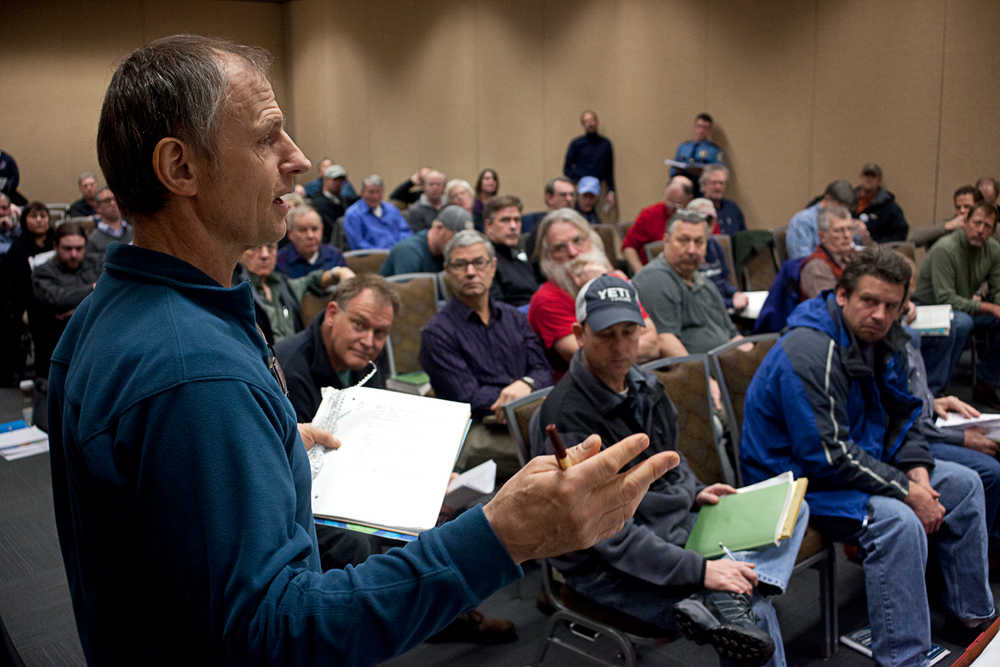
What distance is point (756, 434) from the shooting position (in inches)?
104

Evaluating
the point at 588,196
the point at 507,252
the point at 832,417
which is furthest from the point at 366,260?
the point at 832,417

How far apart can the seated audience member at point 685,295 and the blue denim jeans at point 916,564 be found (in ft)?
4.61

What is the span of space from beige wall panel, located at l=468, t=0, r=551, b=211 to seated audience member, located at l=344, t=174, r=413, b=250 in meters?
3.37

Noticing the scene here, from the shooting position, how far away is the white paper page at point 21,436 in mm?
4252

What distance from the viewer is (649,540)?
2.03m

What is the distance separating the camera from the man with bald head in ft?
2.12

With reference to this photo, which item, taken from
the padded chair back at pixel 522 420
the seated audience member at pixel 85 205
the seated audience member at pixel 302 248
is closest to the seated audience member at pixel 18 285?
the seated audience member at pixel 302 248

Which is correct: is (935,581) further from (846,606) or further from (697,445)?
(697,445)

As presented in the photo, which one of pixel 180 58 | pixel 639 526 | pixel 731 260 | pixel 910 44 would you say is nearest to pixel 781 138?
pixel 910 44

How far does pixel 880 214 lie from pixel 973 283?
1.90 m

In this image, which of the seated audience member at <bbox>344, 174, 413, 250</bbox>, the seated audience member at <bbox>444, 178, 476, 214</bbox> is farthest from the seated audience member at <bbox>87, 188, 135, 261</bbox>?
the seated audience member at <bbox>444, 178, 476, 214</bbox>

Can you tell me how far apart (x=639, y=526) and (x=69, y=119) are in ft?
44.2

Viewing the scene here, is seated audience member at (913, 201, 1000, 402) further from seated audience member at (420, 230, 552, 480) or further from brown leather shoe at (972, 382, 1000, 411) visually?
seated audience member at (420, 230, 552, 480)

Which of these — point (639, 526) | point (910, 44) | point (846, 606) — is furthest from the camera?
point (910, 44)
